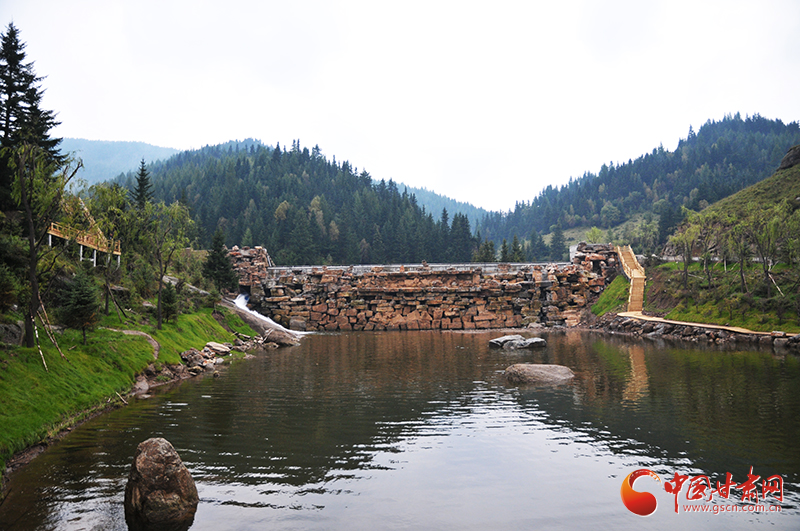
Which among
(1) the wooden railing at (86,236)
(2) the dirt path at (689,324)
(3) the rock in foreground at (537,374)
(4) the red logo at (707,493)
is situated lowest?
(3) the rock in foreground at (537,374)

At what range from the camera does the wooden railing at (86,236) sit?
74.0ft

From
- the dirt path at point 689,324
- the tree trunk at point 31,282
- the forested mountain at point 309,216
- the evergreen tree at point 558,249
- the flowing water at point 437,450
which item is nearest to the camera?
the flowing water at point 437,450

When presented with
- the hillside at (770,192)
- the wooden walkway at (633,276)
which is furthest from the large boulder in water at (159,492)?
the hillside at (770,192)

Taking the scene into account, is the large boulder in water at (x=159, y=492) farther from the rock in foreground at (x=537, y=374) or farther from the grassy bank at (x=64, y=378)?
the rock in foreground at (x=537, y=374)

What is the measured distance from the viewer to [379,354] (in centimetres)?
3584

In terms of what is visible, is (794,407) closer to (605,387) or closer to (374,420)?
(605,387)

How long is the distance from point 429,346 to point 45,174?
97.0 feet

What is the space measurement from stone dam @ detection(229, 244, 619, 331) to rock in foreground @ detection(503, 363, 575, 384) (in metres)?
37.7

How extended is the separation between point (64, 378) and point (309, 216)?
11230cm

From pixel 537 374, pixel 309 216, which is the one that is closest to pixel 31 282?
pixel 537 374

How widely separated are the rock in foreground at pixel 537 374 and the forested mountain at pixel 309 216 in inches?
3303

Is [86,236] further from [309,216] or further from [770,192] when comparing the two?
[309,216]

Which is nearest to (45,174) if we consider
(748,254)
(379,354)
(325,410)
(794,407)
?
(325,410)

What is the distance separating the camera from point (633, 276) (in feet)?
189
